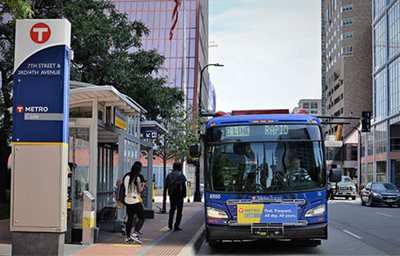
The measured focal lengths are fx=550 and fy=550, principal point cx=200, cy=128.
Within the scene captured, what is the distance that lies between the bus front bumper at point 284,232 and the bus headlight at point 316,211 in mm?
223

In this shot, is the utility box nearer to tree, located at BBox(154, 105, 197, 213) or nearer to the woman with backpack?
the woman with backpack

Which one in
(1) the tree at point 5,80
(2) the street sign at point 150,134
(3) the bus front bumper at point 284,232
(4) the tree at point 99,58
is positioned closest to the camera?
(3) the bus front bumper at point 284,232

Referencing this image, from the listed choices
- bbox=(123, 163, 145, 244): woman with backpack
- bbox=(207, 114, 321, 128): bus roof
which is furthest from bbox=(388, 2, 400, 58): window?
bbox=(123, 163, 145, 244): woman with backpack

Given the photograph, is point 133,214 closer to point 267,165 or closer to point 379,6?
point 267,165

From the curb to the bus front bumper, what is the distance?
2.04 ft

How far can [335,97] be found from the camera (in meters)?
119

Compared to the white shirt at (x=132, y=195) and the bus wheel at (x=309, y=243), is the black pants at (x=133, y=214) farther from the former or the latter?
the bus wheel at (x=309, y=243)

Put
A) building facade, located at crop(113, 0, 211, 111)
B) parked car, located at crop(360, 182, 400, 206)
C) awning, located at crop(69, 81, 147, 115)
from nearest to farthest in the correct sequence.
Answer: awning, located at crop(69, 81, 147, 115)
parked car, located at crop(360, 182, 400, 206)
building facade, located at crop(113, 0, 211, 111)

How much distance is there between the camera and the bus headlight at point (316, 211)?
38.3ft

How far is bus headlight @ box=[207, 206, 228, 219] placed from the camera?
38.8 ft

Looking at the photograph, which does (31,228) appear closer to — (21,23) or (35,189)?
(35,189)

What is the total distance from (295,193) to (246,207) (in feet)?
3.57

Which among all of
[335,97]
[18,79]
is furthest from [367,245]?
[335,97]

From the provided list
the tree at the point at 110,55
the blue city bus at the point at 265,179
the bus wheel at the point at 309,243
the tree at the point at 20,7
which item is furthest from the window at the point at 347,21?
the tree at the point at 20,7
